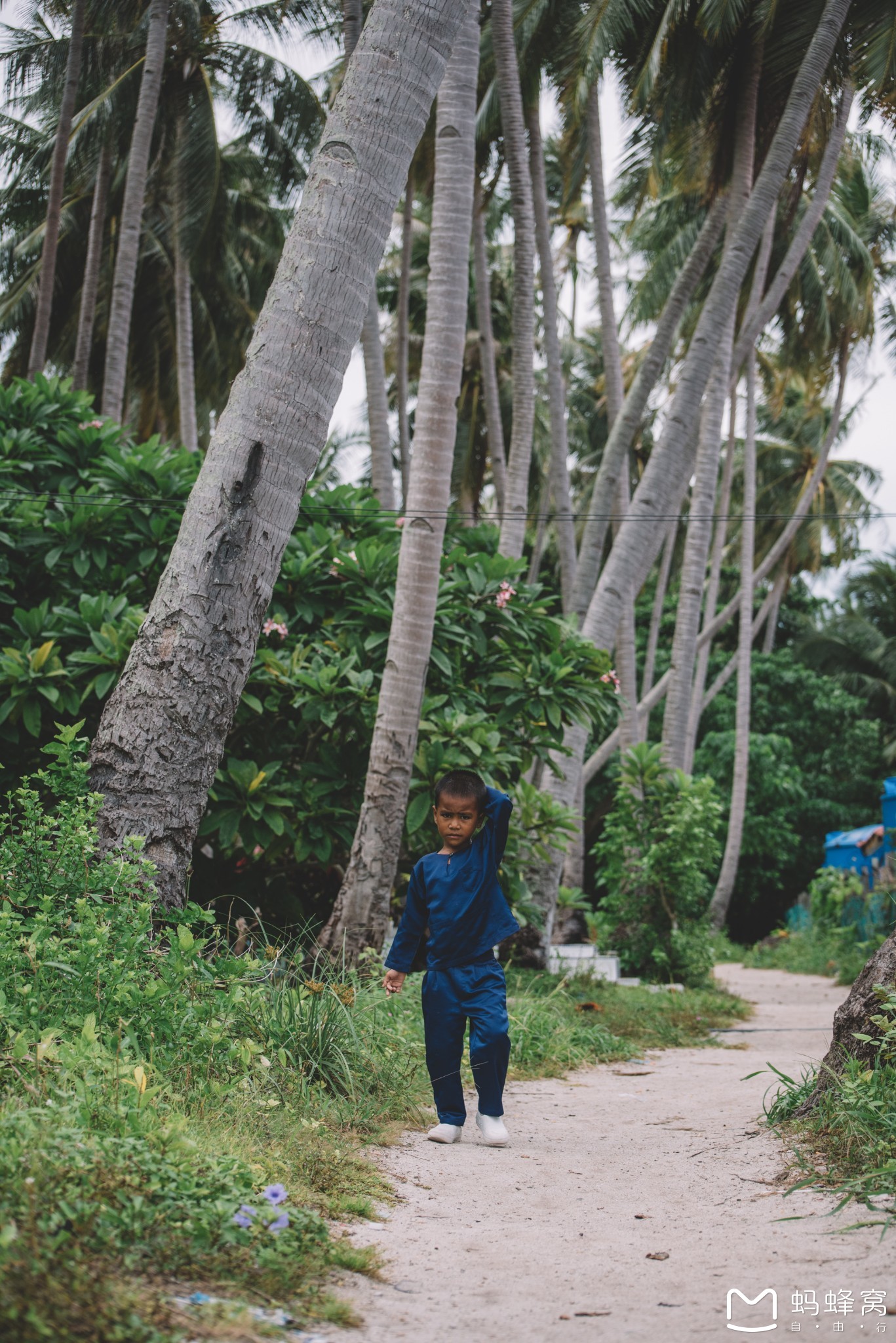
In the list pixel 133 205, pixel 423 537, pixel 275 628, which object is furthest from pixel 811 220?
pixel 275 628

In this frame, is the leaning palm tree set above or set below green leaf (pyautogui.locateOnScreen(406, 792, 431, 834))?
above

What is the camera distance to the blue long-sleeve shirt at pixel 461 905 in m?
4.18

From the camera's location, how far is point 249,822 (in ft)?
18.7

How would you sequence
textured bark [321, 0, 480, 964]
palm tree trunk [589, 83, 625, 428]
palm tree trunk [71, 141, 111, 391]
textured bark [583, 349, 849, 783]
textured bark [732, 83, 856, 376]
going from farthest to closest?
1. textured bark [583, 349, 849, 783]
2. palm tree trunk [71, 141, 111, 391]
3. palm tree trunk [589, 83, 625, 428]
4. textured bark [732, 83, 856, 376]
5. textured bark [321, 0, 480, 964]

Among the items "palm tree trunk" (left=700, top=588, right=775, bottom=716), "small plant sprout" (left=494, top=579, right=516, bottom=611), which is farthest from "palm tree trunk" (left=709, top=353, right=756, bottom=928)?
"small plant sprout" (left=494, top=579, right=516, bottom=611)

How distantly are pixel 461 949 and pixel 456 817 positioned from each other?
1.65 ft

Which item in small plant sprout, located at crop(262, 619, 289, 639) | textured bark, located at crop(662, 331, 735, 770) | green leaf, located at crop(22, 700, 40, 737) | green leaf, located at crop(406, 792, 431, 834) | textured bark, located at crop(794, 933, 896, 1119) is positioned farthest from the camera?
textured bark, located at crop(662, 331, 735, 770)

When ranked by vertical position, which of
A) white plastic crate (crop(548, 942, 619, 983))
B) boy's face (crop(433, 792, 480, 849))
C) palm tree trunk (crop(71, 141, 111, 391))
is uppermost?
palm tree trunk (crop(71, 141, 111, 391))

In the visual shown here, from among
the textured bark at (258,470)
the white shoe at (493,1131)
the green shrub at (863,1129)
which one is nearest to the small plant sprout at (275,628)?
the textured bark at (258,470)

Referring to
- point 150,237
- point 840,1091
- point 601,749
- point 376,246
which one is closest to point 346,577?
point 376,246

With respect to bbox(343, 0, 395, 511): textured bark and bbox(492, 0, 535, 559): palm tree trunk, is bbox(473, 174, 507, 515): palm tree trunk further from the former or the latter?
bbox(492, 0, 535, 559): palm tree trunk

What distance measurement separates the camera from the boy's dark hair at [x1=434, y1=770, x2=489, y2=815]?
13.9 feet

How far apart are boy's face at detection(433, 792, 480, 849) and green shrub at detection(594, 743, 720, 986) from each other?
6.90 meters

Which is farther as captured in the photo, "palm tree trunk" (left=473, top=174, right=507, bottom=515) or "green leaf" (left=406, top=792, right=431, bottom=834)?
"palm tree trunk" (left=473, top=174, right=507, bottom=515)
